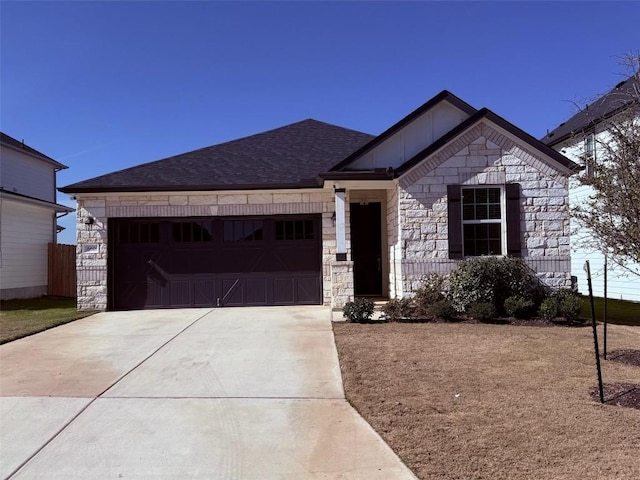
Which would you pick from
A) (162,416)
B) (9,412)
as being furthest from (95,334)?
(162,416)

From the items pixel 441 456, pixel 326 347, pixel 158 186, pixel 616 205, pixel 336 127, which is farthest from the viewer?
pixel 336 127

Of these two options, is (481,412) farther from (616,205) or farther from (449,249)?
(449,249)

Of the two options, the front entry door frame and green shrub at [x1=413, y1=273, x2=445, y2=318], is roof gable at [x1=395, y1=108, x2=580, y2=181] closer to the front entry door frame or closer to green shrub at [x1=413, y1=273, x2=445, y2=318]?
green shrub at [x1=413, y1=273, x2=445, y2=318]

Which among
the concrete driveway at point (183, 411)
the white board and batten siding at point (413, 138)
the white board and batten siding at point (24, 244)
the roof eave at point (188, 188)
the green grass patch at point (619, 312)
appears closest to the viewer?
the concrete driveway at point (183, 411)

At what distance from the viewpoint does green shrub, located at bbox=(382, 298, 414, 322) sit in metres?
10.5

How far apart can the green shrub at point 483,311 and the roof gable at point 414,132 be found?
14.1ft

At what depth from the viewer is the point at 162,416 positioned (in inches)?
207

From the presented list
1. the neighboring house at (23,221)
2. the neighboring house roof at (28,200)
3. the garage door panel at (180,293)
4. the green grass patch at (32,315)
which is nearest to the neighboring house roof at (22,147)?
the neighboring house at (23,221)

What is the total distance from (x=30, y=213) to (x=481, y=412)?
18.8 metres

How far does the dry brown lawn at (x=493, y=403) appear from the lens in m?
4.02

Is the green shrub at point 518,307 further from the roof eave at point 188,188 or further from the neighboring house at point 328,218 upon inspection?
the roof eave at point 188,188

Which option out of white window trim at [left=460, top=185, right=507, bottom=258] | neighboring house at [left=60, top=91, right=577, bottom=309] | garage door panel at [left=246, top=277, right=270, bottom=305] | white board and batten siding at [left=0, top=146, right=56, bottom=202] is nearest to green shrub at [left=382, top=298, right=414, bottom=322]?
neighboring house at [left=60, top=91, right=577, bottom=309]

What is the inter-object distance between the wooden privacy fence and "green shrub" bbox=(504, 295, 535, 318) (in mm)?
15823

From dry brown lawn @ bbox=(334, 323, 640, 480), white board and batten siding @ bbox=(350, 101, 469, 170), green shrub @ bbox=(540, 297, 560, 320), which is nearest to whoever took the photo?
dry brown lawn @ bbox=(334, 323, 640, 480)
